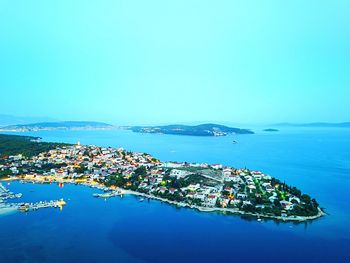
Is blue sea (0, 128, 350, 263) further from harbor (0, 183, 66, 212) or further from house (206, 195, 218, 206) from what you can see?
house (206, 195, 218, 206)

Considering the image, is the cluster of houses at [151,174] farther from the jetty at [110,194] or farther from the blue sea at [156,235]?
the blue sea at [156,235]

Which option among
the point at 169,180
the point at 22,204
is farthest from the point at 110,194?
the point at 22,204

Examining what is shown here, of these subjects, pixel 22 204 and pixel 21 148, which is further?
pixel 21 148

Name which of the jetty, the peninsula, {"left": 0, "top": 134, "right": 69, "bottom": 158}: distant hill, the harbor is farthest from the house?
{"left": 0, "top": 134, "right": 69, "bottom": 158}: distant hill

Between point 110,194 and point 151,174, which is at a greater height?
point 151,174

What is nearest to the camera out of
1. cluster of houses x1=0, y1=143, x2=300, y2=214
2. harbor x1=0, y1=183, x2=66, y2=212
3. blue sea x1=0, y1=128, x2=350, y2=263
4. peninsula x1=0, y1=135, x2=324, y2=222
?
blue sea x1=0, y1=128, x2=350, y2=263

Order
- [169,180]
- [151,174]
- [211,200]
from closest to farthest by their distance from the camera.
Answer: [211,200], [169,180], [151,174]

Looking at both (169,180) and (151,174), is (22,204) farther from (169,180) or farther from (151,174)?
(151,174)

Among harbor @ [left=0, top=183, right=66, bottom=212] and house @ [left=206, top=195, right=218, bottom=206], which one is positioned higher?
house @ [left=206, top=195, right=218, bottom=206]

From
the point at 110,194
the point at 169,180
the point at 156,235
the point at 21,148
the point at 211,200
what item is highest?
the point at 21,148

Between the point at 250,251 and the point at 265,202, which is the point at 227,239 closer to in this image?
the point at 250,251
